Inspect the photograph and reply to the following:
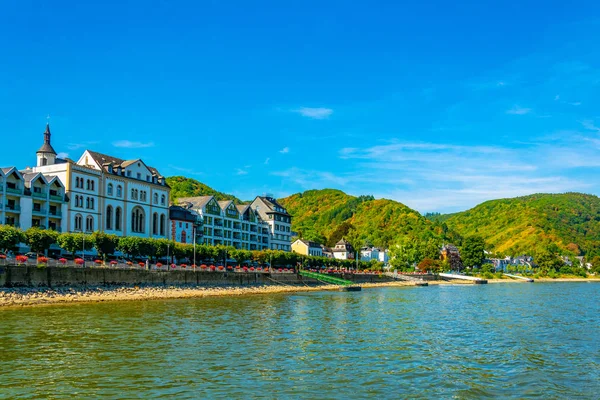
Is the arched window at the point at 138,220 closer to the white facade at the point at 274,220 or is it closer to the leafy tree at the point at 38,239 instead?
the leafy tree at the point at 38,239

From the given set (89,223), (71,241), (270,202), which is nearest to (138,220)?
(89,223)

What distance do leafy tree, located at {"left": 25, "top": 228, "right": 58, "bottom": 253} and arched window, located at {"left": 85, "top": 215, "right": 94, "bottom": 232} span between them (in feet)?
61.8

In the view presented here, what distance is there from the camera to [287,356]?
1036 inches

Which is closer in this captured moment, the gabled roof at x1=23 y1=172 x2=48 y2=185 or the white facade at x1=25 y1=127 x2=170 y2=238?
the gabled roof at x1=23 y1=172 x2=48 y2=185

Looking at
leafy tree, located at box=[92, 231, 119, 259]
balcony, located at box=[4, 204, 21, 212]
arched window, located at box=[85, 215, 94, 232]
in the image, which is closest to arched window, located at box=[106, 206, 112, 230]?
arched window, located at box=[85, 215, 94, 232]

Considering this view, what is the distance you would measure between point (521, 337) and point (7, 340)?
29.0 m

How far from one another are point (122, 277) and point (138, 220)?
35037 millimetres

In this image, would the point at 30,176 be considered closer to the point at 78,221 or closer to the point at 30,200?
the point at 30,200

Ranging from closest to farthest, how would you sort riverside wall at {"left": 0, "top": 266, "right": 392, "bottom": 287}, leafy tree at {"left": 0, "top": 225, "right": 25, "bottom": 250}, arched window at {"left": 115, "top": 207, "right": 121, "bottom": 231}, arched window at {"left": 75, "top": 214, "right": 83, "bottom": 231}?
riverside wall at {"left": 0, "top": 266, "right": 392, "bottom": 287}
leafy tree at {"left": 0, "top": 225, "right": 25, "bottom": 250}
arched window at {"left": 75, "top": 214, "right": 83, "bottom": 231}
arched window at {"left": 115, "top": 207, "right": 121, "bottom": 231}

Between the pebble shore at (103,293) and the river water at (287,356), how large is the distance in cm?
565

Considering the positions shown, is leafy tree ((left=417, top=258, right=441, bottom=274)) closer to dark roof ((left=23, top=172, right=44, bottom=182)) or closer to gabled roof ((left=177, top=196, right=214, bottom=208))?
gabled roof ((left=177, top=196, right=214, bottom=208))

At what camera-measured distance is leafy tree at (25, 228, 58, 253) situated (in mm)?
65438

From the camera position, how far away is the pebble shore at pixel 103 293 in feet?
163

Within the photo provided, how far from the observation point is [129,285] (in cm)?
6544
